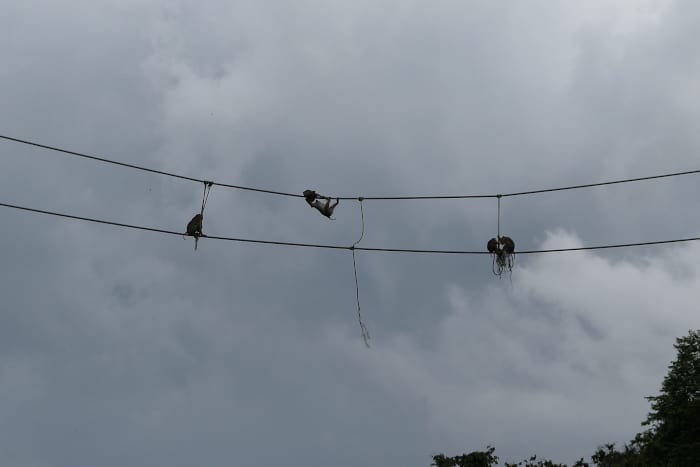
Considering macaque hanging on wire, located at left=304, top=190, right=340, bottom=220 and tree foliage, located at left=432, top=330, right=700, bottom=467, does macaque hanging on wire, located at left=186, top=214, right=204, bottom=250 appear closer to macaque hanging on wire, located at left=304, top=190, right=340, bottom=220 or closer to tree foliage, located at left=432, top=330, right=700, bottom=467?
macaque hanging on wire, located at left=304, top=190, right=340, bottom=220

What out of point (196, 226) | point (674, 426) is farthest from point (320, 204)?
point (674, 426)

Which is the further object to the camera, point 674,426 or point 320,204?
point 674,426

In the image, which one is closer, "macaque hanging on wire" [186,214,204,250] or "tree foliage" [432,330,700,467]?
"macaque hanging on wire" [186,214,204,250]

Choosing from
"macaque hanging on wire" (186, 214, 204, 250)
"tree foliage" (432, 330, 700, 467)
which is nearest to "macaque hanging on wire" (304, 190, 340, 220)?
"macaque hanging on wire" (186, 214, 204, 250)

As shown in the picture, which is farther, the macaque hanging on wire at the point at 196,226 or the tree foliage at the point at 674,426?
the tree foliage at the point at 674,426

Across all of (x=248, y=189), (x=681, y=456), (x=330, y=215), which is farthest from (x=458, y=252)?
(x=681, y=456)

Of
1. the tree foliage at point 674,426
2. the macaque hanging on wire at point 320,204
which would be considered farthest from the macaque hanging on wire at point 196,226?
the tree foliage at point 674,426

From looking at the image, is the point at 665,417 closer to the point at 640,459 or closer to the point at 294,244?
the point at 640,459

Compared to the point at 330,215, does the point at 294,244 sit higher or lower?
lower

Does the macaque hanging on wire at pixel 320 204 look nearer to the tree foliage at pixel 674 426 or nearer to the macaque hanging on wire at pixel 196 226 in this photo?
the macaque hanging on wire at pixel 196 226

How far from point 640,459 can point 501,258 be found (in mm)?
25681

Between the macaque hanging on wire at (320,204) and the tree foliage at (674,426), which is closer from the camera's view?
the macaque hanging on wire at (320,204)

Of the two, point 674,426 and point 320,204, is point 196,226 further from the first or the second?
point 674,426

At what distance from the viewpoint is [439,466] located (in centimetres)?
4141
